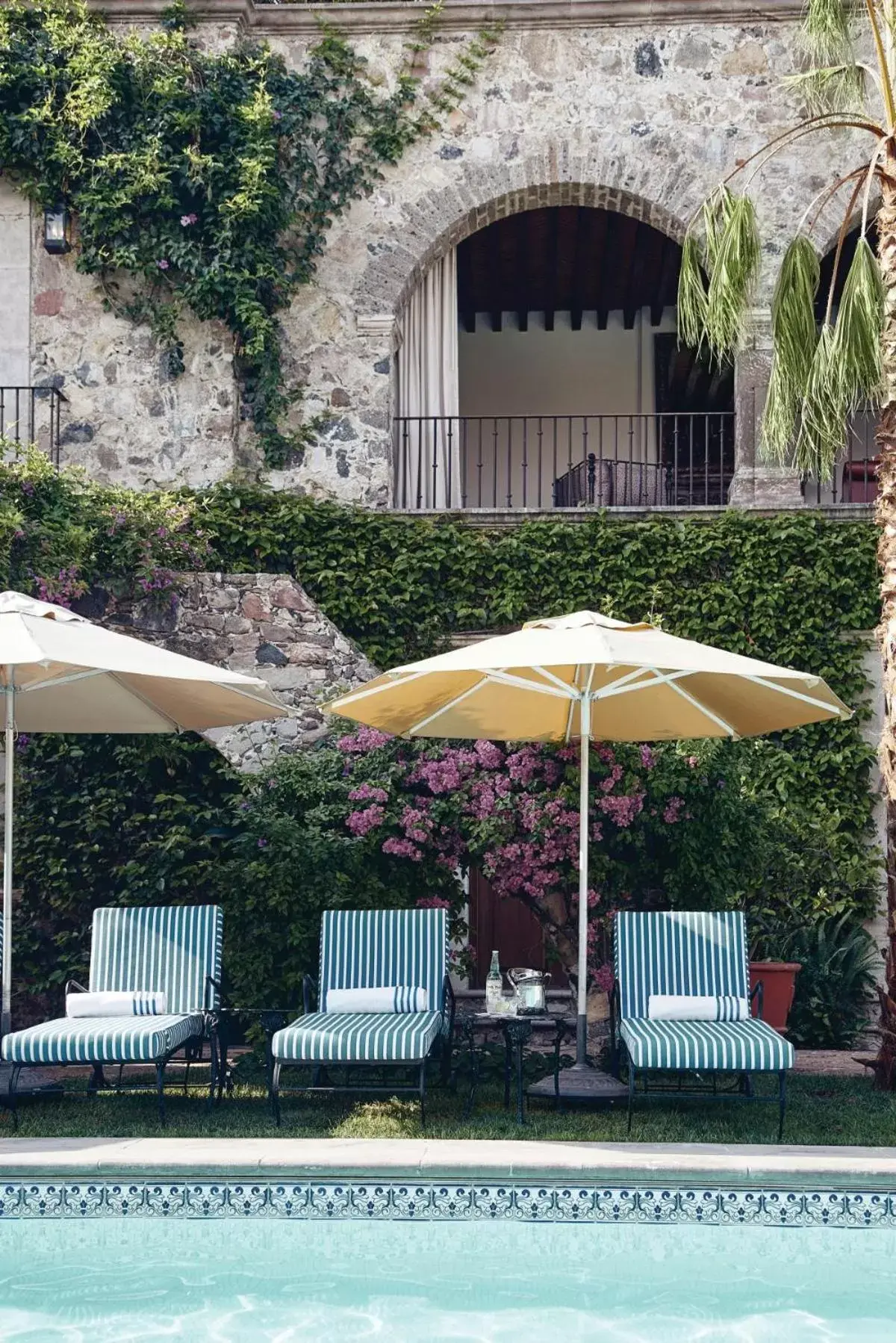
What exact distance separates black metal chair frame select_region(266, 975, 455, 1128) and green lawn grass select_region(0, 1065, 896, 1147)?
0.08 metres

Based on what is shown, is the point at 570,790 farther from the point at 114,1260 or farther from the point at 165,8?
the point at 165,8

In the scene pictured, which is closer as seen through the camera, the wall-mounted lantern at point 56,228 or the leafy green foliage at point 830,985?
the leafy green foliage at point 830,985

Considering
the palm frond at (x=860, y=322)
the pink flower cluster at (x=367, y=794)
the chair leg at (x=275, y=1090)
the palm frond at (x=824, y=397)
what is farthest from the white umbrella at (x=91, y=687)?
the palm frond at (x=860, y=322)

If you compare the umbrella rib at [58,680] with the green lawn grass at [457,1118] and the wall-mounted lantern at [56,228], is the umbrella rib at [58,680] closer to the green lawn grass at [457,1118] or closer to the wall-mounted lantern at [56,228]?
the green lawn grass at [457,1118]

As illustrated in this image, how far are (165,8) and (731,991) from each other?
9457mm

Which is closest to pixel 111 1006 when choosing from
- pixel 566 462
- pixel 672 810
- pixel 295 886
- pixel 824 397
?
pixel 295 886

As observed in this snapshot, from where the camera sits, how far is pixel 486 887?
40.5ft

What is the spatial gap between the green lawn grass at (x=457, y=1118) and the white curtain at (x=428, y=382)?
22.2 feet

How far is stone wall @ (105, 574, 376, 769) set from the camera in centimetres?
998

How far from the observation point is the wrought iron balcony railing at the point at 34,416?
11992 mm

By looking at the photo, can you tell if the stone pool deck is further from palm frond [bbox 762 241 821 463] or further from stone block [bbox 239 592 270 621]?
stone block [bbox 239 592 270 621]

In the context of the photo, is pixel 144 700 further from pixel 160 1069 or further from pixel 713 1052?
pixel 713 1052

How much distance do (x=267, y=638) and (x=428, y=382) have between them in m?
3.95

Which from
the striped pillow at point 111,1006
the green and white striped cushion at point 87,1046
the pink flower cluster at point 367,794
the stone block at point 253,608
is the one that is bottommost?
the green and white striped cushion at point 87,1046
